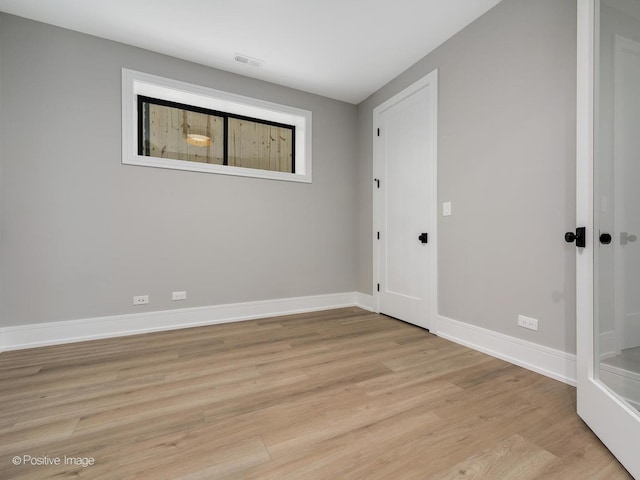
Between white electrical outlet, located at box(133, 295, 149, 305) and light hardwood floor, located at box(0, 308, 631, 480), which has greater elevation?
white electrical outlet, located at box(133, 295, 149, 305)

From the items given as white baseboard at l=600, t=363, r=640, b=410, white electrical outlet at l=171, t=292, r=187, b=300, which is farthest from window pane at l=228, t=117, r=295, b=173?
white baseboard at l=600, t=363, r=640, b=410

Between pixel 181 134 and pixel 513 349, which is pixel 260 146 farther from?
pixel 513 349

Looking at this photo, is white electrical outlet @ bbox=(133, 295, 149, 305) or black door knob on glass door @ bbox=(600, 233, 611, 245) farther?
white electrical outlet @ bbox=(133, 295, 149, 305)

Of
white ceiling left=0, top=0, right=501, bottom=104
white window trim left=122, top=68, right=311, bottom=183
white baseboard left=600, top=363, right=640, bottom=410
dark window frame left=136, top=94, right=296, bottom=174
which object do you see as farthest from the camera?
dark window frame left=136, top=94, right=296, bottom=174

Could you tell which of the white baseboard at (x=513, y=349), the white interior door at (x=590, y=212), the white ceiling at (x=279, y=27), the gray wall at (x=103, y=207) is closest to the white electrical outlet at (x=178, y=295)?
the gray wall at (x=103, y=207)

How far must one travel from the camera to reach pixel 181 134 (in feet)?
10.8

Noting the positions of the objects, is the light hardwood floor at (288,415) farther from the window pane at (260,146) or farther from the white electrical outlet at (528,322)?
the window pane at (260,146)

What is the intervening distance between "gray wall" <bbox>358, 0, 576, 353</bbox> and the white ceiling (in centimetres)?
34

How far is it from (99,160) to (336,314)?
3021mm

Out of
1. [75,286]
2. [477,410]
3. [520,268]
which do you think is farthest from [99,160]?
[520,268]

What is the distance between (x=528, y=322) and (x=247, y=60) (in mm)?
3580

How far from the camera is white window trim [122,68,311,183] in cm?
282

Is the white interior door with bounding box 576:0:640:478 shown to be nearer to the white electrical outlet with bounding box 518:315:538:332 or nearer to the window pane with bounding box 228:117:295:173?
the white electrical outlet with bounding box 518:315:538:332

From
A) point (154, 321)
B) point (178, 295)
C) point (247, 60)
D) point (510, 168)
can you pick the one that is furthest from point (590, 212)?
point (154, 321)
